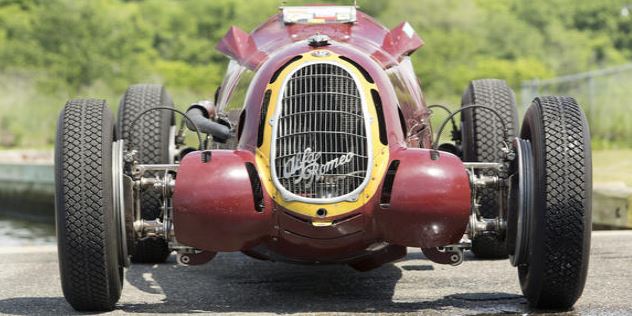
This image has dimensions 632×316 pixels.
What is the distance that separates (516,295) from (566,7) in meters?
49.0

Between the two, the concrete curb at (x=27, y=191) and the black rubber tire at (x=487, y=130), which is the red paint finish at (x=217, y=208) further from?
the concrete curb at (x=27, y=191)

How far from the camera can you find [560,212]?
6422 mm

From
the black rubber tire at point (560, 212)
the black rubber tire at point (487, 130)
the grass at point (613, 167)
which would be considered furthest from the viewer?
the grass at point (613, 167)

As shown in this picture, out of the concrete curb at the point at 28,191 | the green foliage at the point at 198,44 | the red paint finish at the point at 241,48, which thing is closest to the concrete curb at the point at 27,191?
the concrete curb at the point at 28,191

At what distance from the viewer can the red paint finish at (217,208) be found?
6328 mm

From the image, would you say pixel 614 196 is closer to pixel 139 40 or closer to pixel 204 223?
pixel 204 223

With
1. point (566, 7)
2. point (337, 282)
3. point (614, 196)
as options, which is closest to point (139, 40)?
point (566, 7)

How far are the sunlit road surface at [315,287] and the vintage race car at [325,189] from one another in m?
0.30

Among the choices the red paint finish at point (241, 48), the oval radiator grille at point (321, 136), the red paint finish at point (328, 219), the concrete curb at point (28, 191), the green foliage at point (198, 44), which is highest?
the green foliage at point (198, 44)

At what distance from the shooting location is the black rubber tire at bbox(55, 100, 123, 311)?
6535 mm

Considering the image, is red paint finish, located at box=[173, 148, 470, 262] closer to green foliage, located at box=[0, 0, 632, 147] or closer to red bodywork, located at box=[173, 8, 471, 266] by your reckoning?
red bodywork, located at box=[173, 8, 471, 266]

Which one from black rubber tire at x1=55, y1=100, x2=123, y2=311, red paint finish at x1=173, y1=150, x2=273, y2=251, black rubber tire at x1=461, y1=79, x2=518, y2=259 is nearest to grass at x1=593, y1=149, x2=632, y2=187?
black rubber tire at x1=461, y1=79, x2=518, y2=259

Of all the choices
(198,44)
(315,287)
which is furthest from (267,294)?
(198,44)

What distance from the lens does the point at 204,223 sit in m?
6.36
